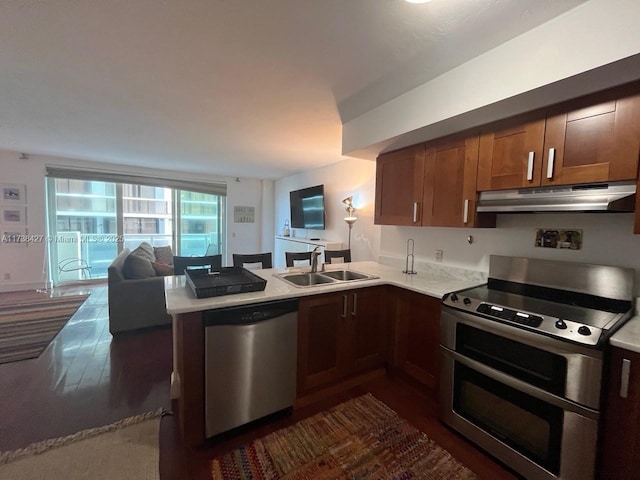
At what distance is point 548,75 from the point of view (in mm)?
1332

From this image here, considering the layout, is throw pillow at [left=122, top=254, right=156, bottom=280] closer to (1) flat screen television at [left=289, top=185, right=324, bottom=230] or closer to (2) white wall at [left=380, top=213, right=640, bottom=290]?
(1) flat screen television at [left=289, top=185, right=324, bottom=230]

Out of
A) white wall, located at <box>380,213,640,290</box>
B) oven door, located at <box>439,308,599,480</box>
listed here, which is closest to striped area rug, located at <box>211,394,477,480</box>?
oven door, located at <box>439,308,599,480</box>

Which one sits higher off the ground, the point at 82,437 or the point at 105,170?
the point at 105,170

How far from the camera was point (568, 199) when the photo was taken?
1486 mm

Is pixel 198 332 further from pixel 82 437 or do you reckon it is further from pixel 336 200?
pixel 336 200

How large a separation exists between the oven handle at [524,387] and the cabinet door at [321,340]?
0.75 m

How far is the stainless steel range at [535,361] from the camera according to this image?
125cm

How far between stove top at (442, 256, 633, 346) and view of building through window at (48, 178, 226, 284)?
587cm

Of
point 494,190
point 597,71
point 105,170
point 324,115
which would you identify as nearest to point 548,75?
point 597,71

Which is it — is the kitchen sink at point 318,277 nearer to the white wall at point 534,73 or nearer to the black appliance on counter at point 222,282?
the black appliance on counter at point 222,282

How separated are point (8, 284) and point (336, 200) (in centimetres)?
573

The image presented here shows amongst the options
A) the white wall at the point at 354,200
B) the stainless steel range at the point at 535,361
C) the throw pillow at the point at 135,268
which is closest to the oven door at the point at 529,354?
the stainless steel range at the point at 535,361

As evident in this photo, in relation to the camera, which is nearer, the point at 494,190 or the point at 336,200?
the point at 494,190

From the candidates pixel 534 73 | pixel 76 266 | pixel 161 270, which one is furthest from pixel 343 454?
pixel 76 266
